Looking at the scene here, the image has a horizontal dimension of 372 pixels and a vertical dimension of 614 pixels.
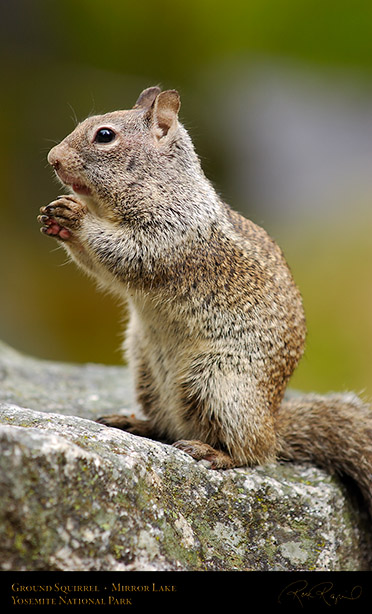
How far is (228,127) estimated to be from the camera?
480 inches

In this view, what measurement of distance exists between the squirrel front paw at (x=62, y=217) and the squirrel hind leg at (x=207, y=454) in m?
1.56

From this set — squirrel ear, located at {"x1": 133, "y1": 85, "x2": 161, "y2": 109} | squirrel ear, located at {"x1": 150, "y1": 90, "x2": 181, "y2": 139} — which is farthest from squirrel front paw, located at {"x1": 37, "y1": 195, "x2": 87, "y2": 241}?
squirrel ear, located at {"x1": 133, "y1": 85, "x2": 161, "y2": 109}

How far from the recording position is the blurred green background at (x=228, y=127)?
10.1 meters

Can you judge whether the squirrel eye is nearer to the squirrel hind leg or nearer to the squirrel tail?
the squirrel hind leg

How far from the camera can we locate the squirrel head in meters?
4.68

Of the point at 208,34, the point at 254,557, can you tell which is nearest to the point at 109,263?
the point at 254,557

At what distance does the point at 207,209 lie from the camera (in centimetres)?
481

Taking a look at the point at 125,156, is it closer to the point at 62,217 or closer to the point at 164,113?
the point at 164,113
